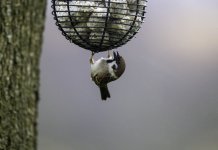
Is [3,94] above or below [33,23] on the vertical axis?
below

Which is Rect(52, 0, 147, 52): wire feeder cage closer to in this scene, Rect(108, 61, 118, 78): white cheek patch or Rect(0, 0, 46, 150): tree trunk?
Rect(108, 61, 118, 78): white cheek patch

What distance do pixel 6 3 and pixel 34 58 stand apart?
160mm

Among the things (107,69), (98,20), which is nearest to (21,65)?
(98,20)

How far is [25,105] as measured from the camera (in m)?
1.71

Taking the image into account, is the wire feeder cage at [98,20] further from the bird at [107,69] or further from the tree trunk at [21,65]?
the tree trunk at [21,65]

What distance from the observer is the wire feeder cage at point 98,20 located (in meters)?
2.84

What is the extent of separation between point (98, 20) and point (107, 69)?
329 mm

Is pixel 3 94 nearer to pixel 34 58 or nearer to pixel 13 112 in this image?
pixel 13 112

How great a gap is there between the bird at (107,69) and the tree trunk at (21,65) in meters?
1.37

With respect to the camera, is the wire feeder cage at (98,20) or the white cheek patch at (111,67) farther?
the white cheek patch at (111,67)

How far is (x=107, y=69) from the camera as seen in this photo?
311 cm

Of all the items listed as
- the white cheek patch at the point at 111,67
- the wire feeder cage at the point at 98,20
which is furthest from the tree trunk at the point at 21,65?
the white cheek patch at the point at 111,67

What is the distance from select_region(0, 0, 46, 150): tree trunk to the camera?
165 cm

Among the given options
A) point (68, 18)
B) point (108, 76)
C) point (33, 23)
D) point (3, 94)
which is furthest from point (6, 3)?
point (108, 76)
